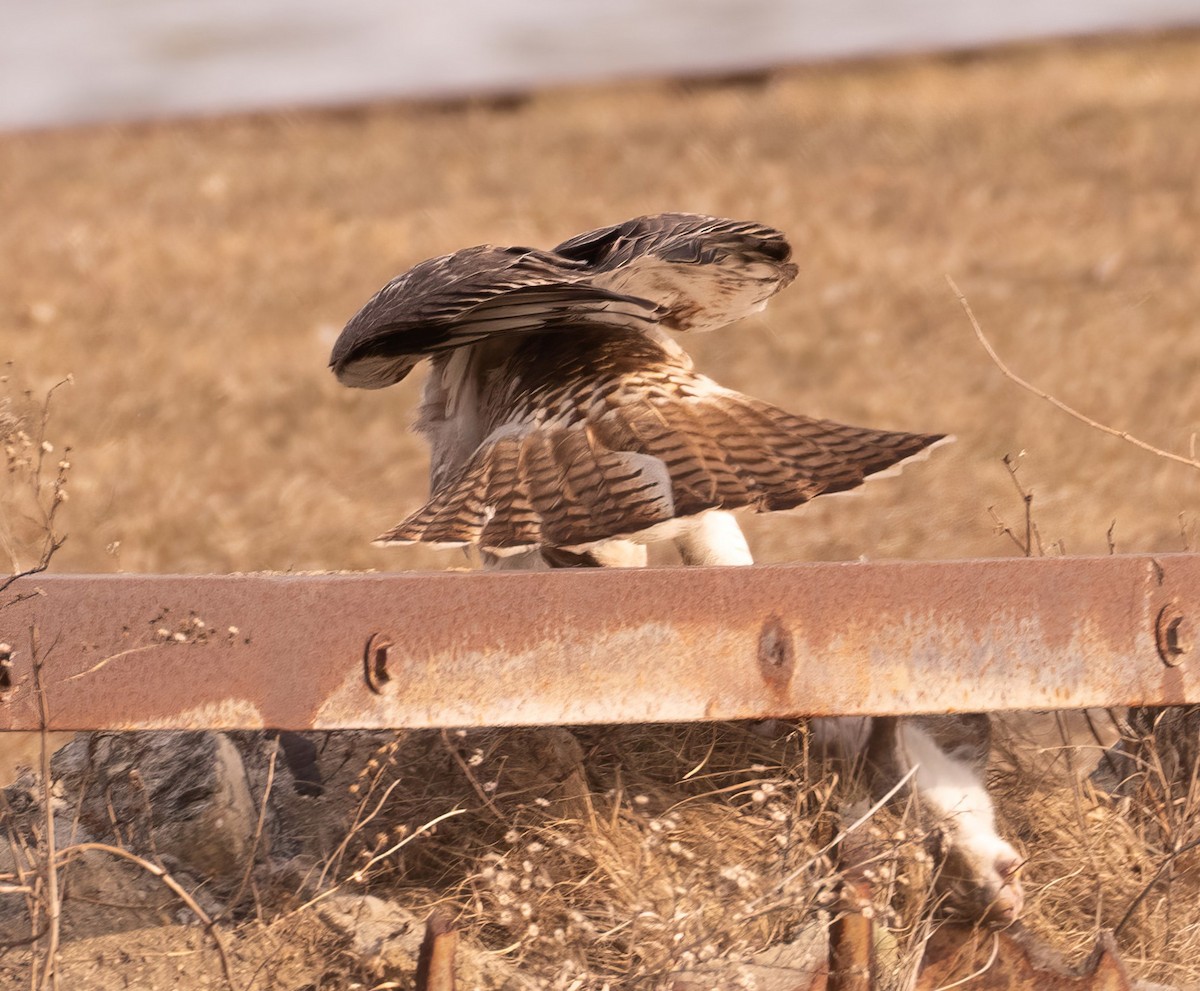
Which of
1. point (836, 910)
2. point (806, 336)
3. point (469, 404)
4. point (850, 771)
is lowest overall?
point (836, 910)

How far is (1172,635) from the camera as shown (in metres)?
2.23

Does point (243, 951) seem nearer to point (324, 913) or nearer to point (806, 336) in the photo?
point (324, 913)

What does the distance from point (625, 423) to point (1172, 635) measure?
912 millimetres

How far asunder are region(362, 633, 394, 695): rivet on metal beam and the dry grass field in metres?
0.48

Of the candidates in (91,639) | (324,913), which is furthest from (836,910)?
(91,639)

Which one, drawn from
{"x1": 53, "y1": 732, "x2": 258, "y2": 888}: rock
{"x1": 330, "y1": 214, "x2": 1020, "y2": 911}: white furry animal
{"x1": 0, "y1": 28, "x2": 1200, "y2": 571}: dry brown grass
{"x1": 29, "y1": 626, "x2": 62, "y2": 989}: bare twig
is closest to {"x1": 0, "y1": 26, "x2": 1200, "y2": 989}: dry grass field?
{"x1": 0, "y1": 28, "x2": 1200, "y2": 571}: dry brown grass

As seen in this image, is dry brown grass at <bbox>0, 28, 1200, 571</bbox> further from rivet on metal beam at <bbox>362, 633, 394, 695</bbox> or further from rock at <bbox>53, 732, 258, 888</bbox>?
rivet on metal beam at <bbox>362, 633, 394, 695</bbox>

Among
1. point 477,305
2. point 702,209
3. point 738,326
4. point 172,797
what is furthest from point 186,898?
point 702,209

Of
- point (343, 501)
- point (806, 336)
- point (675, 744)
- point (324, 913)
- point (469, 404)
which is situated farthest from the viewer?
point (806, 336)

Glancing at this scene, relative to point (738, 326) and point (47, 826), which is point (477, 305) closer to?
point (47, 826)

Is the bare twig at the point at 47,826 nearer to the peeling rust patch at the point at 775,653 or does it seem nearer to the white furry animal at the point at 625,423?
the white furry animal at the point at 625,423

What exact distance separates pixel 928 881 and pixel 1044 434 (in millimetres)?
4564

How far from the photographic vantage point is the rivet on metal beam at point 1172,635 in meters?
2.23

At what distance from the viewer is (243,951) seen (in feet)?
7.70
